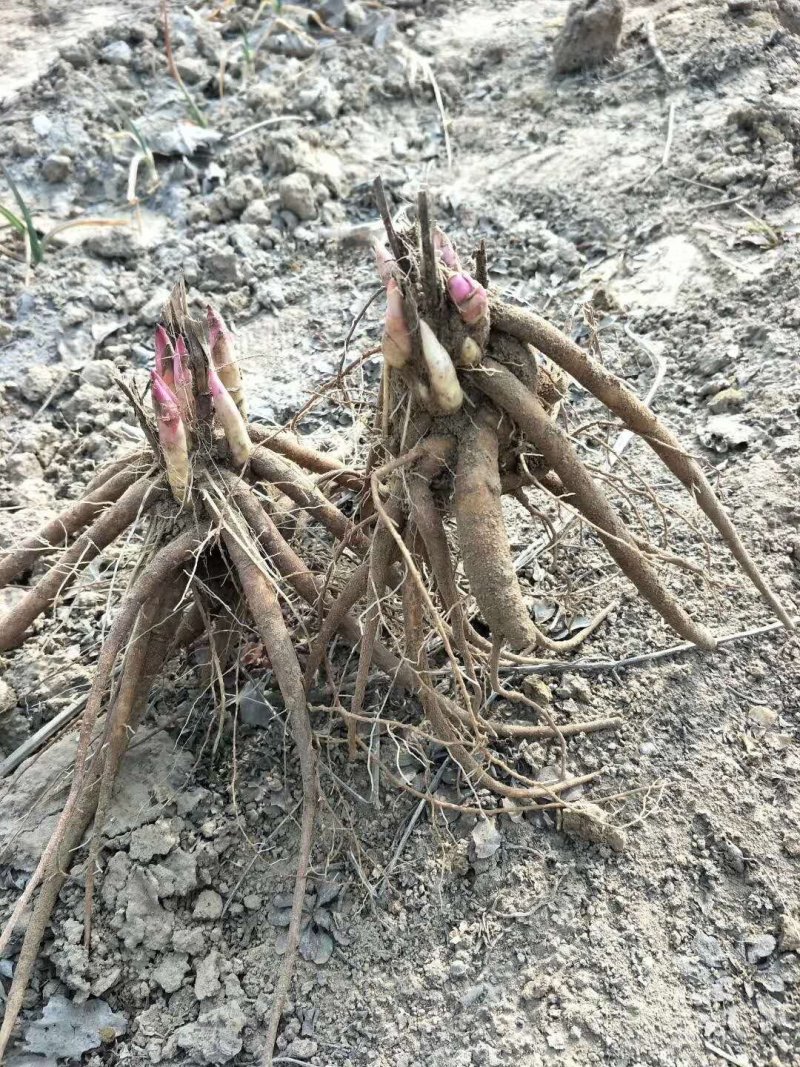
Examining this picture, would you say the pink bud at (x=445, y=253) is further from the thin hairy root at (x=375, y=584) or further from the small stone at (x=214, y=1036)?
the small stone at (x=214, y=1036)

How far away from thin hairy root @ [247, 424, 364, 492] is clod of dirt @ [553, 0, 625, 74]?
3282 millimetres

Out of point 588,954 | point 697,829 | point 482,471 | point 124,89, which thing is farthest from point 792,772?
point 124,89

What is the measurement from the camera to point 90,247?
3299 mm

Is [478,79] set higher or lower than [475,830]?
higher

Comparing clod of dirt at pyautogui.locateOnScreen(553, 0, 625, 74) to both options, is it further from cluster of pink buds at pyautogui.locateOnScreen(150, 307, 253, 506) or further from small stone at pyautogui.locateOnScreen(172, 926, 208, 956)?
small stone at pyautogui.locateOnScreen(172, 926, 208, 956)

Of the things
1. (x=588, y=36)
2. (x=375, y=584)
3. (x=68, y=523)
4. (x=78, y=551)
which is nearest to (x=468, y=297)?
(x=375, y=584)

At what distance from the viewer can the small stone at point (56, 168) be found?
3605 mm

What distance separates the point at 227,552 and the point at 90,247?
2.24 meters

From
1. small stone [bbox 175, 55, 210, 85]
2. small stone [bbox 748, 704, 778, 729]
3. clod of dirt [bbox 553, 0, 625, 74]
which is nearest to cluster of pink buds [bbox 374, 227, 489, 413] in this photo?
small stone [bbox 748, 704, 778, 729]

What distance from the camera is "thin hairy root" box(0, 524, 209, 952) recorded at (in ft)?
4.98

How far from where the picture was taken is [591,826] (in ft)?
5.09

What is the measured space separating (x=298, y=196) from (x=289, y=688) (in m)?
2.56

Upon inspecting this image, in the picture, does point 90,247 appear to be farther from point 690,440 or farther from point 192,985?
point 192,985

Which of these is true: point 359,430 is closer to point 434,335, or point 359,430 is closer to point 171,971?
point 434,335
